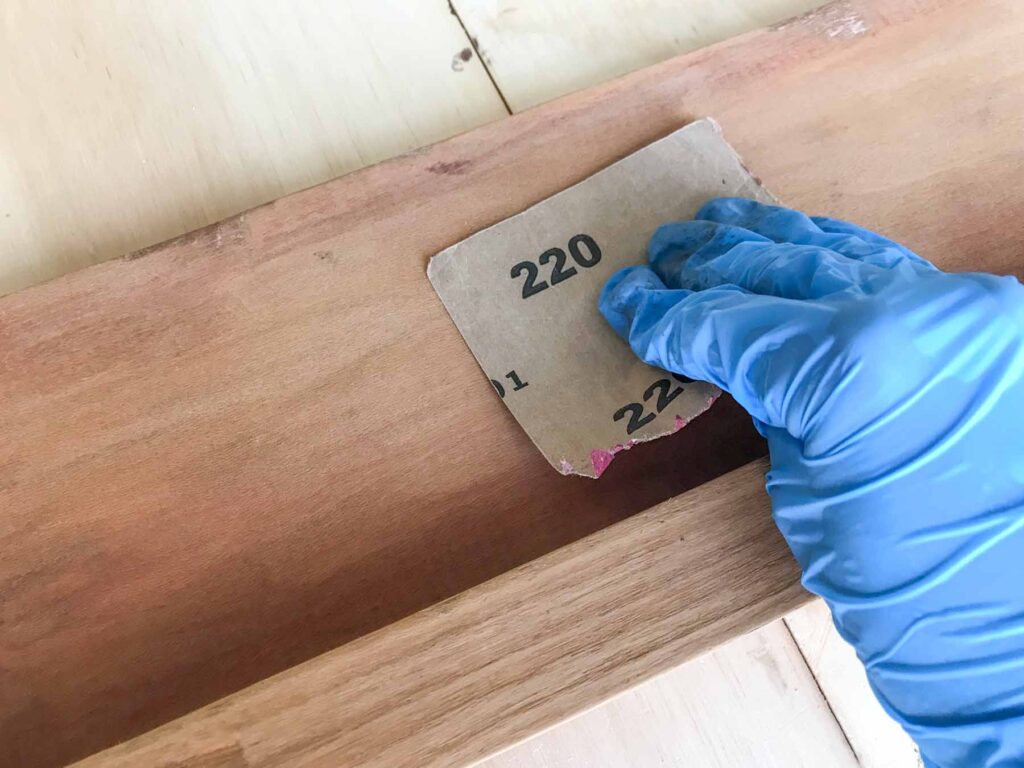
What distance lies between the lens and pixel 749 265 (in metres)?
0.85

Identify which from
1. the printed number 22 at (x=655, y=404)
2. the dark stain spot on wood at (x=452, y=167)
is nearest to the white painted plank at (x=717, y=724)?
the printed number 22 at (x=655, y=404)

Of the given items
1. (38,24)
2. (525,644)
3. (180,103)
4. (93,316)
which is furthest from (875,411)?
(38,24)

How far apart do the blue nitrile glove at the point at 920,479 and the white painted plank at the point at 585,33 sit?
664 millimetres

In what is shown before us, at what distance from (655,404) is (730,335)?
7.0 inches

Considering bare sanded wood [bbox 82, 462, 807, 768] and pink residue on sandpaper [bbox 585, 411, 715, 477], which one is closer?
bare sanded wood [bbox 82, 462, 807, 768]

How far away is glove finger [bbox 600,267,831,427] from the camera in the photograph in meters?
0.72

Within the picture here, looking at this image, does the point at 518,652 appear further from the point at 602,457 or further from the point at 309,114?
the point at 309,114

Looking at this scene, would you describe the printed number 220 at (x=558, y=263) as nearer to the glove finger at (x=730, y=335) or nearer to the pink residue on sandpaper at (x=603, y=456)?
the glove finger at (x=730, y=335)

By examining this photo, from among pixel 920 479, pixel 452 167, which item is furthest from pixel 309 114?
pixel 920 479

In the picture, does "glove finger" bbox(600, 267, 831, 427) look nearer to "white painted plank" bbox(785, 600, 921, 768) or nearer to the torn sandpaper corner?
the torn sandpaper corner

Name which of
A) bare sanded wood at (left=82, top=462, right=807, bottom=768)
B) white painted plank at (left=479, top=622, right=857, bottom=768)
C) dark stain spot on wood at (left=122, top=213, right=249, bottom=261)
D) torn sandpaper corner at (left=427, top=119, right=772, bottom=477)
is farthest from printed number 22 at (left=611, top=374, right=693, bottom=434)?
dark stain spot on wood at (left=122, top=213, right=249, bottom=261)

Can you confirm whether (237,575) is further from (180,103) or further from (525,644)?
(180,103)

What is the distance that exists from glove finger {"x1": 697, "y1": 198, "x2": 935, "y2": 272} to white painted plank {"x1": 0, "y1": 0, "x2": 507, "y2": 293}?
0.44 metres

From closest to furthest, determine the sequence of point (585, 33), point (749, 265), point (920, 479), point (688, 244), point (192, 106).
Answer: point (920, 479), point (749, 265), point (688, 244), point (192, 106), point (585, 33)
